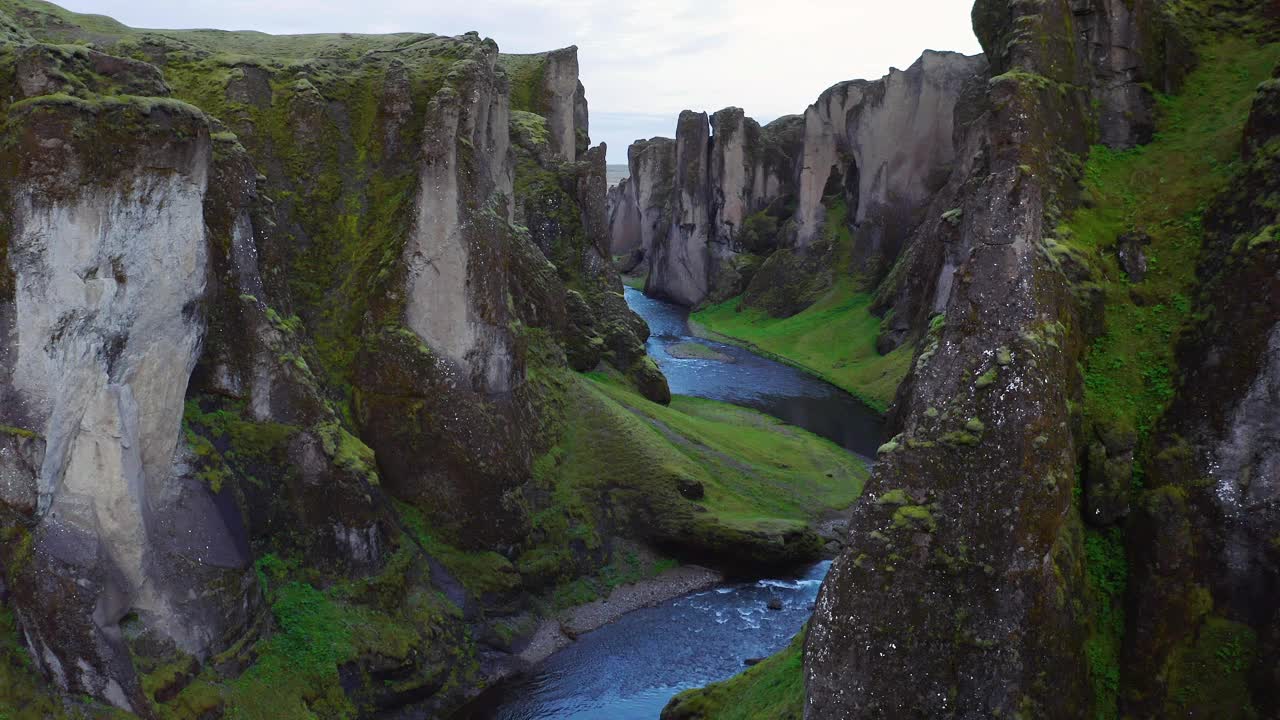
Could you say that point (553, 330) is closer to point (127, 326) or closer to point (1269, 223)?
point (127, 326)

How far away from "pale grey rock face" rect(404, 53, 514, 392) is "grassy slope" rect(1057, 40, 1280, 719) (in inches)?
688

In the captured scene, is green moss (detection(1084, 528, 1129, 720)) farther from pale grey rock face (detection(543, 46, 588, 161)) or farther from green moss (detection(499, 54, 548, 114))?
green moss (detection(499, 54, 548, 114))

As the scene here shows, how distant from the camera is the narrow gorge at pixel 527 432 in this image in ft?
52.9

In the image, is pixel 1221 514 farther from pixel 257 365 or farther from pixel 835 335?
pixel 835 335

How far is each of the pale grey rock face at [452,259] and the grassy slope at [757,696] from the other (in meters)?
11.8

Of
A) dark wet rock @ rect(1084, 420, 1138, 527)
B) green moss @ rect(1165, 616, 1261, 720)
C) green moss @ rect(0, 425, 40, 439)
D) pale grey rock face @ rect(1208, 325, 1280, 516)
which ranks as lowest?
green moss @ rect(1165, 616, 1261, 720)

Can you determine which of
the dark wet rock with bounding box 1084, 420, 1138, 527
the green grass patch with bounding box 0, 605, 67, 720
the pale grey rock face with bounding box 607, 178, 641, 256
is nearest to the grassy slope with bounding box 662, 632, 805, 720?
the dark wet rock with bounding box 1084, 420, 1138, 527

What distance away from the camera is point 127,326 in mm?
21219

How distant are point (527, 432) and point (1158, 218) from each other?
20.9 m

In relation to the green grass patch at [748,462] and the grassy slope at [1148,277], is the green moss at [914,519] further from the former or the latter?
the green grass patch at [748,462]

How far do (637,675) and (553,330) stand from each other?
15863 millimetres

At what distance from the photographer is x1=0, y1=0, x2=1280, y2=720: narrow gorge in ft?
52.9

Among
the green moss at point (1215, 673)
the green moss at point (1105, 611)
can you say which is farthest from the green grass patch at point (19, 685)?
the green moss at point (1215, 673)

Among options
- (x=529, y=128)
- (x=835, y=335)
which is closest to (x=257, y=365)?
(x=529, y=128)
